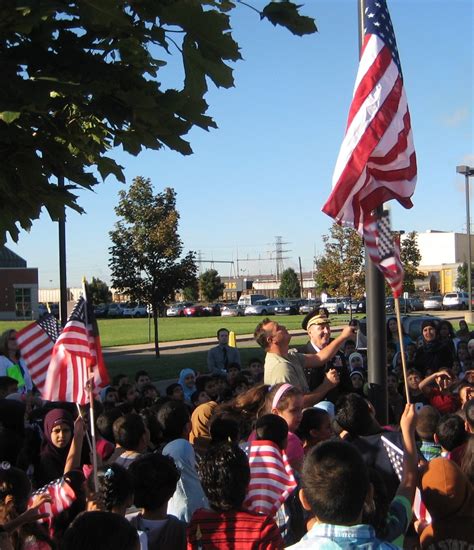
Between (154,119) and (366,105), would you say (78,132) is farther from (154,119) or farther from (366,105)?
(366,105)

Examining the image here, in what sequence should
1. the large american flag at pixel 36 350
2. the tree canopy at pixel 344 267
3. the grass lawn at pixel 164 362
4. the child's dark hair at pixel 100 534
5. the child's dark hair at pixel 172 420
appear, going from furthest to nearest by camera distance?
the tree canopy at pixel 344 267 → the grass lawn at pixel 164 362 → the large american flag at pixel 36 350 → the child's dark hair at pixel 172 420 → the child's dark hair at pixel 100 534

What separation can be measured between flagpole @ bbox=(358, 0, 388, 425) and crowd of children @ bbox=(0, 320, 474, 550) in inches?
14.1

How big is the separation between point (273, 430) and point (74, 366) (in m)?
1.57

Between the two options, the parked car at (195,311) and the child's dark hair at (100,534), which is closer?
the child's dark hair at (100,534)

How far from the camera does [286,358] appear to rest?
21.0 ft

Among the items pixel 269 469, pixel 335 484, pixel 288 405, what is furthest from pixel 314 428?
pixel 335 484

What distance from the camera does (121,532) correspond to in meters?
2.75

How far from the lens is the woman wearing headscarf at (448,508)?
386 centimetres

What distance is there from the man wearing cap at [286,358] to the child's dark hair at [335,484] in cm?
294

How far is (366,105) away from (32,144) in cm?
326

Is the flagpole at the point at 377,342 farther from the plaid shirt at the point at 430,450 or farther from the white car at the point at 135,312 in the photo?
the white car at the point at 135,312

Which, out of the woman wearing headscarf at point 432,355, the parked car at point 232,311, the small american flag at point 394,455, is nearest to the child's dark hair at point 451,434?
the small american flag at point 394,455

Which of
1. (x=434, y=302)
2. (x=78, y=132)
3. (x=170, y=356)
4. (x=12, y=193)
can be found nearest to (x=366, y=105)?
(x=78, y=132)

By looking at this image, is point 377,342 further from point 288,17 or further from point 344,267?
point 344,267
